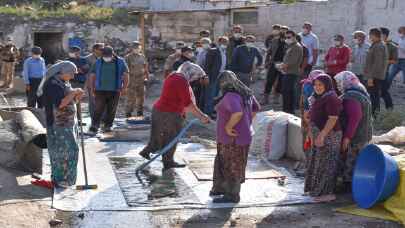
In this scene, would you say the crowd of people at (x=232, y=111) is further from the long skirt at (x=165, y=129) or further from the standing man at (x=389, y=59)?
the standing man at (x=389, y=59)

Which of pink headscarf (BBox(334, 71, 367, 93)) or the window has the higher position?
the window

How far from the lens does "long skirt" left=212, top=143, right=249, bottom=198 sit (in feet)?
22.7

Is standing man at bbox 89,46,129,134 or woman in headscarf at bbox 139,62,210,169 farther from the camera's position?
standing man at bbox 89,46,129,134

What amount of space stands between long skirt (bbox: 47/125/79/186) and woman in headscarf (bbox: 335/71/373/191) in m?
3.10

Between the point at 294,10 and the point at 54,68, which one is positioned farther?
the point at 294,10

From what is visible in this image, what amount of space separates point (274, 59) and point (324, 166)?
640 centimetres

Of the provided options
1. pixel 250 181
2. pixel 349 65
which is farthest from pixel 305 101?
pixel 349 65

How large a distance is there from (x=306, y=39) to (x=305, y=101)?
515cm

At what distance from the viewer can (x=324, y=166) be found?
7098mm

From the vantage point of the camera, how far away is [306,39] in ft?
42.8

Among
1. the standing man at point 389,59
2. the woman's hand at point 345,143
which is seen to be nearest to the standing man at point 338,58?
the standing man at point 389,59

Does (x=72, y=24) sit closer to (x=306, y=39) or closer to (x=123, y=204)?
(x=306, y=39)

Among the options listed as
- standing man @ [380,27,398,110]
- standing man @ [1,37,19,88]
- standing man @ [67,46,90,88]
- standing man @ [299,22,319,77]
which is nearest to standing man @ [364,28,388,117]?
standing man @ [380,27,398,110]

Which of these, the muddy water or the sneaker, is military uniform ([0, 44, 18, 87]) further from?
the sneaker
